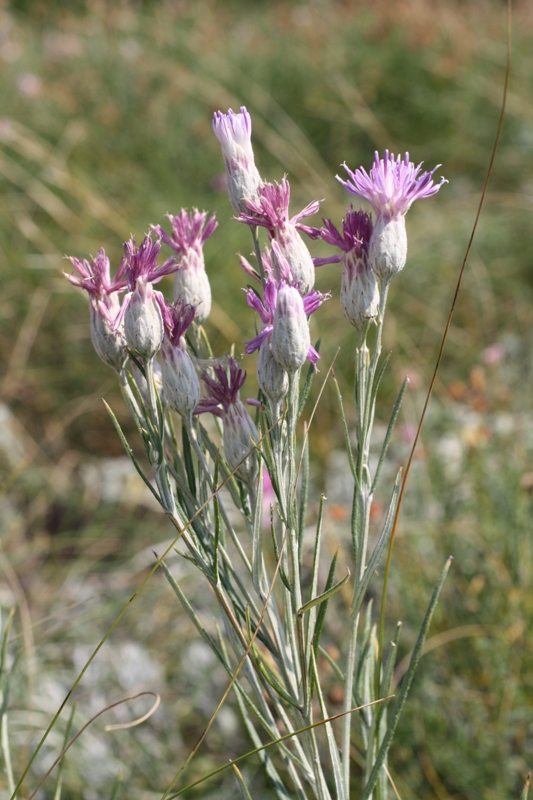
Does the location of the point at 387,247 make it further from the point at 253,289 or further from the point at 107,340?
the point at 107,340

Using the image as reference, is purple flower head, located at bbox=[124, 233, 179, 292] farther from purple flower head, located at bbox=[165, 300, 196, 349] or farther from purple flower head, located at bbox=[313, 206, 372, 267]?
purple flower head, located at bbox=[313, 206, 372, 267]

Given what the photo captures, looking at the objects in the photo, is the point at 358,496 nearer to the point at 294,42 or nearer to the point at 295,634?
the point at 295,634

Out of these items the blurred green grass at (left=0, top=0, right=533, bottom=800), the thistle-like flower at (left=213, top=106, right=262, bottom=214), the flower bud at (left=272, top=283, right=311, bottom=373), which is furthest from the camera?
the blurred green grass at (left=0, top=0, right=533, bottom=800)

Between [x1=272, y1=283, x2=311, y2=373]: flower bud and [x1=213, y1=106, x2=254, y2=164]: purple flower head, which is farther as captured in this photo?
[x1=213, y1=106, x2=254, y2=164]: purple flower head

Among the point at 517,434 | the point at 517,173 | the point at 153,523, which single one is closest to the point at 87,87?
the point at 517,173

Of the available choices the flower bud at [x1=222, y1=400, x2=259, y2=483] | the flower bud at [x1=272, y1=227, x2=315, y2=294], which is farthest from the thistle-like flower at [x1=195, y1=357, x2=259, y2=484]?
the flower bud at [x1=272, y1=227, x2=315, y2=294]

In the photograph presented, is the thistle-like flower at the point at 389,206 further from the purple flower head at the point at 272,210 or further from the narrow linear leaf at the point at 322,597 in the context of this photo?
the narrow linear leaf at the point at 322,597

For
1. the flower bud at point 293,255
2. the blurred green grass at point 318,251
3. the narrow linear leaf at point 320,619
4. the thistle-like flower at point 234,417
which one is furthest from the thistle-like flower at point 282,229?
the blurred green grass at point 318,251

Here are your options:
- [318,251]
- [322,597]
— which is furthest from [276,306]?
[318,251]

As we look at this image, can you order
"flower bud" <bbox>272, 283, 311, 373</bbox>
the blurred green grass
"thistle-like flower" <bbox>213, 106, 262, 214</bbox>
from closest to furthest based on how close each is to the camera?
"flower bud" <bbox>272, 283, 311, 373</bbox>
"thistle-like flower" <bbox>213, 106, 262, 214</bbox>
the blurred green grass
